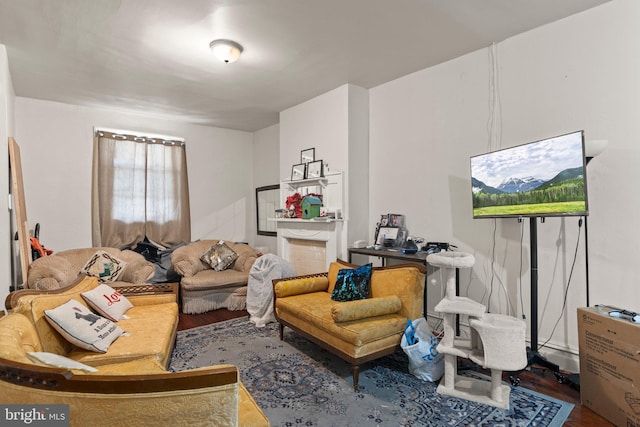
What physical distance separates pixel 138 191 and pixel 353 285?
13.2 ft

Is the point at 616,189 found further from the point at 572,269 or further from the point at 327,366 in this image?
the point at 327,366

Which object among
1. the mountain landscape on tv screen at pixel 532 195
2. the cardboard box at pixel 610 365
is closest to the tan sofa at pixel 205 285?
the mountain landscape on tv screen at pixel 532 195

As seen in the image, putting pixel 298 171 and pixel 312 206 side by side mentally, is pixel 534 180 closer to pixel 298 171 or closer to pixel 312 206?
pixel 312 206

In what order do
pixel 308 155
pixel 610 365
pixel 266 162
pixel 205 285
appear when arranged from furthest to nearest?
1. pixel 266 162
2. pixel 308 155
3. pixel 205 285
4. pixel 610 365

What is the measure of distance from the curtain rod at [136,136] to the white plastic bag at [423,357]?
4856 millimetres

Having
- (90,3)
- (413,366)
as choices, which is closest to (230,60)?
(90,3)

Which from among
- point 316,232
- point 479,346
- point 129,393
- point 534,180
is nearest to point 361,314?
point 479,346

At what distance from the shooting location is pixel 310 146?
15.1 feet

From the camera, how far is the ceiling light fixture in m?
3.00

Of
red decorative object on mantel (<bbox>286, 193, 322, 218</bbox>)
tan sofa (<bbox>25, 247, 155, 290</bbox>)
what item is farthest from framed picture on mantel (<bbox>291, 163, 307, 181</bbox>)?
tan sofa (<bbox>25, 247, 155, 290</bbox>)

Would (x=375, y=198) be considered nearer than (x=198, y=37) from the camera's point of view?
No

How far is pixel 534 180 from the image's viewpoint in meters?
2.46

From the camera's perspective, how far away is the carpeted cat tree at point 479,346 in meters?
2.09

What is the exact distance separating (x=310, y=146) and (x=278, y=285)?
2112 mm
